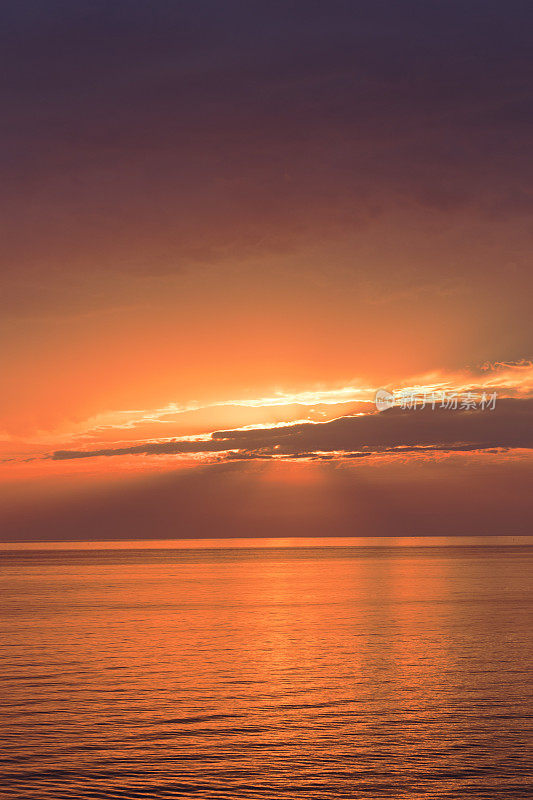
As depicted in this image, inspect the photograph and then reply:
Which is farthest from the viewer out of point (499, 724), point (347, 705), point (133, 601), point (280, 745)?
point (133, 601)

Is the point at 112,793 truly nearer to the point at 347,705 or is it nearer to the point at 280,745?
the point at 280,745

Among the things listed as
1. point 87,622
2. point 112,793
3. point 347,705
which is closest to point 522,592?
point 87,622

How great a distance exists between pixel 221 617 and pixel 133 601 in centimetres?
2109

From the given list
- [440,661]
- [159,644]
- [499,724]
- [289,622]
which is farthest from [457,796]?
[289,622]

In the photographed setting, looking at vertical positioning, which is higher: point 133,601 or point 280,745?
point 280,745

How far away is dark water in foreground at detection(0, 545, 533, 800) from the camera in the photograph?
23.9 m

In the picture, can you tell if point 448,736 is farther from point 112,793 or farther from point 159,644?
point 159,644

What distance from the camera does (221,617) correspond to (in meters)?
70.8

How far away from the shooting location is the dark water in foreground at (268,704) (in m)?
23.9

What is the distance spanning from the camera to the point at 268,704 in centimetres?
3397

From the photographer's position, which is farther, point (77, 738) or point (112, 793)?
point (77, 738)

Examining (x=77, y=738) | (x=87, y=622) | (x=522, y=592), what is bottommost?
(x=522, y=592)

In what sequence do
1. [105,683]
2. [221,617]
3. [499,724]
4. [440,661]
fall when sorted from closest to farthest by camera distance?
1. [499,724]
2. [105,683]
3. [440,661]
4. [221,617]

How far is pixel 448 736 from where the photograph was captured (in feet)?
93.9
